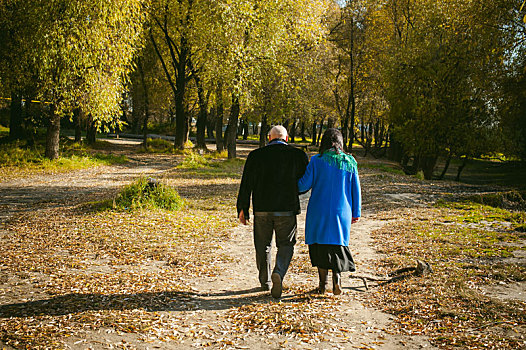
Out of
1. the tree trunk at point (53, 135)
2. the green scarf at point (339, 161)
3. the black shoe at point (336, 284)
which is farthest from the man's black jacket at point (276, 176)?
the tree trunk at point (53, 135)

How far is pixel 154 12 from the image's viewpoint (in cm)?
2623

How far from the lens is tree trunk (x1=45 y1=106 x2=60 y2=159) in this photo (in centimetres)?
1859

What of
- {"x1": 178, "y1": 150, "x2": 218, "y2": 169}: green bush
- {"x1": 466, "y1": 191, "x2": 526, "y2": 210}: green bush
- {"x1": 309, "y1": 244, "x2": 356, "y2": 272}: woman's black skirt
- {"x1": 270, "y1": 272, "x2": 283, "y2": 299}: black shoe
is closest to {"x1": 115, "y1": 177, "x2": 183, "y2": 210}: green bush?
{"x1": 270, "y1": 272, "x2": 283, "y2": 299}: black shoe

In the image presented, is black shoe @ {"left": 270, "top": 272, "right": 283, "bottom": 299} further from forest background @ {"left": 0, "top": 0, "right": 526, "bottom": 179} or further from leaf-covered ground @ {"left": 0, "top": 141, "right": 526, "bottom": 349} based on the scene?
forest background @ {"left": 0, "top": 0, "right": 526, "bottom": 179}

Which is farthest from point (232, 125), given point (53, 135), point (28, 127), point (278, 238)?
point (278, 238)

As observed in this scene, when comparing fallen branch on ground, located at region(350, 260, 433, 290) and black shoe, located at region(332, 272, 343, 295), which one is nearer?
black shoe, located at region(332, 272, 343, 295)

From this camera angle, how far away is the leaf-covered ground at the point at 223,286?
15.5 feet

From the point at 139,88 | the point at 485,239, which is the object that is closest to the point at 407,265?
the point at 485,239

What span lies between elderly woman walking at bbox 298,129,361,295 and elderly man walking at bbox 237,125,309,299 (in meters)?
0.19

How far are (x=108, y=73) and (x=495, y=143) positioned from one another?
781 inches

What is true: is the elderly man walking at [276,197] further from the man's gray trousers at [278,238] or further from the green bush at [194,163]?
the green bush at [194,163]

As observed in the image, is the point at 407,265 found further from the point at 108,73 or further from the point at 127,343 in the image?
the point at 108,73

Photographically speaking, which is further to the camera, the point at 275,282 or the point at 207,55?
the point at 207,55

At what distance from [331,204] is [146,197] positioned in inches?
290
